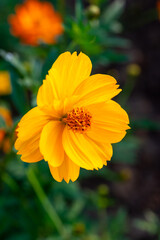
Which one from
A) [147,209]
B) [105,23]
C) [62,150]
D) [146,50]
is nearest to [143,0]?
[146,50]

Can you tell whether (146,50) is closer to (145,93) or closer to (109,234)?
(145,93)

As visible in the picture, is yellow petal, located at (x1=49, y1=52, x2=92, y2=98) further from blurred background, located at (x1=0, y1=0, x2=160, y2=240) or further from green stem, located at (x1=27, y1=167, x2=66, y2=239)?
green stem, located at (x1=27, y1=167, x2=66, y2=239)

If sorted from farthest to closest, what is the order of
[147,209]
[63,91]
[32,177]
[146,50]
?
[146,50] < [147,209] < [32,177] < [63,91]

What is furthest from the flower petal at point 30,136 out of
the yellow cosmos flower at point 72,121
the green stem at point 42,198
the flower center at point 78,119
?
the green stem at point 42,198

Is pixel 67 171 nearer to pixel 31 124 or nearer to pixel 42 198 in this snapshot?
pixel 31 124

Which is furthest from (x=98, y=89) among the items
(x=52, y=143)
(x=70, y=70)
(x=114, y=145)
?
(x=114, y=145)
